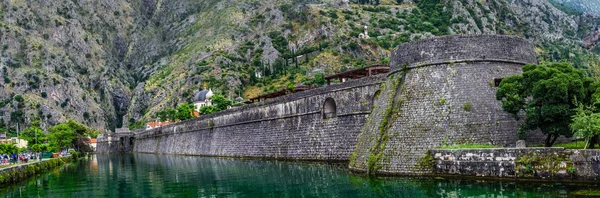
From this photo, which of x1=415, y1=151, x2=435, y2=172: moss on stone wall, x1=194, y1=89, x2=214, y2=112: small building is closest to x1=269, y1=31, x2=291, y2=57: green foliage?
x1=194, y1=89, x2=214, y2=112: small building

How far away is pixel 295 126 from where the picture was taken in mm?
43844

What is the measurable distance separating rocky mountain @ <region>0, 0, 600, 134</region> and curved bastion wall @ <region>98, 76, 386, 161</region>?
5725 cm

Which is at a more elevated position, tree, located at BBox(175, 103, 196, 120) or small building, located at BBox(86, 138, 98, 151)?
tree, located at BBox(175, 103, 196, 120)

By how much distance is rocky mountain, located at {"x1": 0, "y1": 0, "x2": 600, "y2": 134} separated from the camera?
130 meters

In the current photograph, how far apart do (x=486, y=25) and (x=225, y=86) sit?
73.9m

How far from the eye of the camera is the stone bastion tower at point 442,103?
2491 cm

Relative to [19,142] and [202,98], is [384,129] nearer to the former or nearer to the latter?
[19,142]

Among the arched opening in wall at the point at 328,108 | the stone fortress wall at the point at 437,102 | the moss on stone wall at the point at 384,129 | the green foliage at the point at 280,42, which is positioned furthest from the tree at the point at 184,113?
Result: the moss on stone wall at the point at 384,129

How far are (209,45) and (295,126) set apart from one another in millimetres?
109969

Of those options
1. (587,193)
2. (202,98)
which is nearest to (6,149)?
(587,193)

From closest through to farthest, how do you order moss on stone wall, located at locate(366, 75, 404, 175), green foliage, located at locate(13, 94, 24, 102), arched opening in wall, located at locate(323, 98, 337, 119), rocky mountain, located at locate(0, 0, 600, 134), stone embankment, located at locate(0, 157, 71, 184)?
moss on stone wall, located at locate(366, 75, 404, 175) < stone embankment, located at locate(0, 157, 71, 184) < arched opening in wall, located at locate(323, 98, 337, 119) < rocky mountain, located at locate(0, 0, 600, 134) < green foliage, located at locate(13, 94, 24, 102)

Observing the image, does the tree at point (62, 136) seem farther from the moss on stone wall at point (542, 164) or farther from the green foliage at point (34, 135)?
the moss on stone wall at point (542, 164)

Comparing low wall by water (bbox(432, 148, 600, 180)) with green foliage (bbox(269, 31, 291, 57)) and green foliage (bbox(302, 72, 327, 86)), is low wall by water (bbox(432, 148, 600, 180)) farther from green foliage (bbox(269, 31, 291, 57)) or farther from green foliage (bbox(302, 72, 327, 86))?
green foliage (bbox(269, 31, 291, 57))

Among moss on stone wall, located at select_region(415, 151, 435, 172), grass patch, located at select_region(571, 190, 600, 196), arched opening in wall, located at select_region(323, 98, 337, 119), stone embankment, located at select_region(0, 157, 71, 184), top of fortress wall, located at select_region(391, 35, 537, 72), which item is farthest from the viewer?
arched opening in wall, located at select_region(323, 98, 337, 119)
